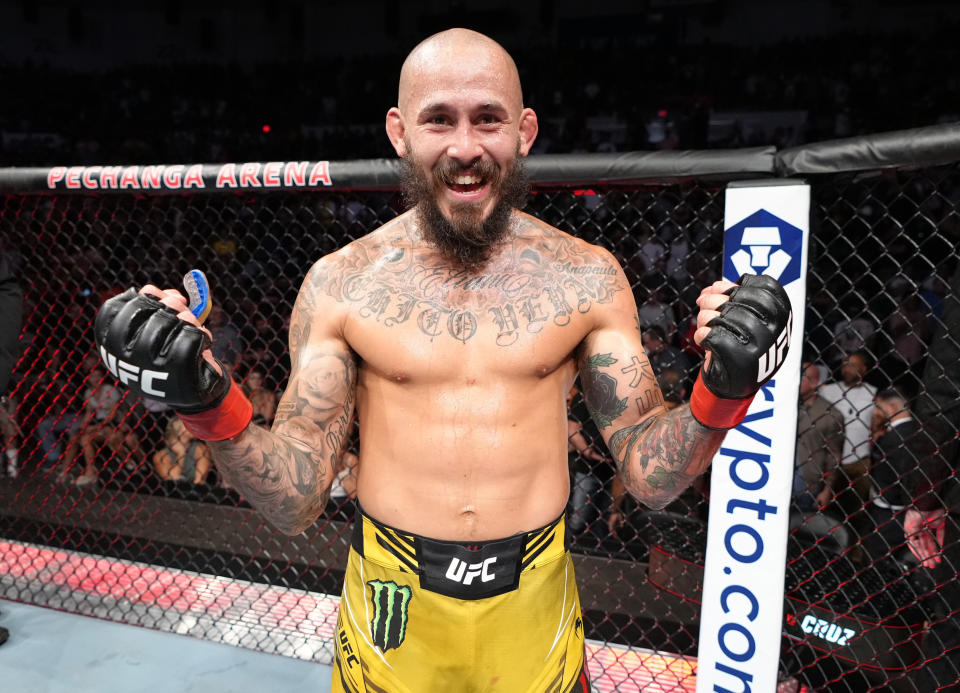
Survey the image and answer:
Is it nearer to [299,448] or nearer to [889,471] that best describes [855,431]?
[889,471]

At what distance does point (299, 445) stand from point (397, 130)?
0.63 meters

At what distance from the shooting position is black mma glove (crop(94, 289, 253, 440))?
97cm

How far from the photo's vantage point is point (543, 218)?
3.70 m

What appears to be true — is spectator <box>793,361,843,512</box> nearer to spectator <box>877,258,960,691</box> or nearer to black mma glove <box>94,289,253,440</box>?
spectator <box>877,258,960,691</box>

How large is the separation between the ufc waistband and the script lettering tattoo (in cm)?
37

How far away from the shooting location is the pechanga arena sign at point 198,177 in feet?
6.05

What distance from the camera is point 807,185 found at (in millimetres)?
1410

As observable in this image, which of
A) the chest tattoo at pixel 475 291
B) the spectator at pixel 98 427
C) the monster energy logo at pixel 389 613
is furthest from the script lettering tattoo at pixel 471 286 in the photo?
the spectator at pixel 98 427

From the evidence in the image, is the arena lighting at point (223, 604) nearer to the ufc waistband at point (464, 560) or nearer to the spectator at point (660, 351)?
the ufc waistband at point (464, 560)

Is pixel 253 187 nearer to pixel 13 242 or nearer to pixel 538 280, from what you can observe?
pixel 538 280

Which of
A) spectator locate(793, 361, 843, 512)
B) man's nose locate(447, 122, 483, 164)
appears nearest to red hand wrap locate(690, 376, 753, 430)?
man's nose locate(447, 122, 483, 164)

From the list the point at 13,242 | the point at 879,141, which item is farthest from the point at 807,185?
the point at 13,242

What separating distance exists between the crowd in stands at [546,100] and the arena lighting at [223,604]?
5.81 m

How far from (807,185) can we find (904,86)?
7238 mm
